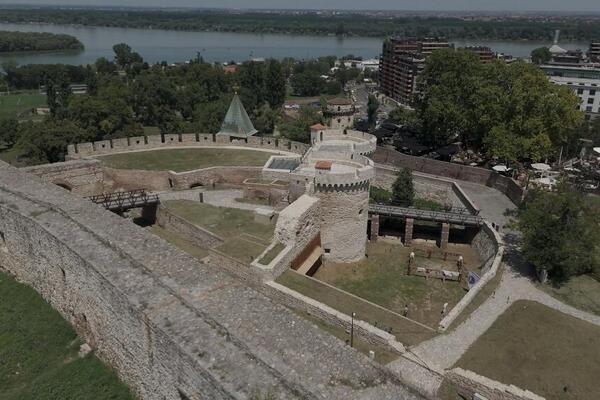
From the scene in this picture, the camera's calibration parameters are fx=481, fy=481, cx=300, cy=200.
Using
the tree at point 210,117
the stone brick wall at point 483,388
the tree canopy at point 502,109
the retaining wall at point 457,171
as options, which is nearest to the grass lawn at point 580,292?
the stone brick wall at point 483,388

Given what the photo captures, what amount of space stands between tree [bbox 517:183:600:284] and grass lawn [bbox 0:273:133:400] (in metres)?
13.0

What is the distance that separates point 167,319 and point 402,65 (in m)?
67.9

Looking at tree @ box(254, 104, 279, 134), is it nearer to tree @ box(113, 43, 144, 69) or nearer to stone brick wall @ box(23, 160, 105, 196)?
stone brick wall @ box(23, 160, 105, 196)

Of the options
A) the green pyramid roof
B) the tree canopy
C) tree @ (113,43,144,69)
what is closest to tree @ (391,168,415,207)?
the tree canopy

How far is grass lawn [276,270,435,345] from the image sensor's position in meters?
12.9

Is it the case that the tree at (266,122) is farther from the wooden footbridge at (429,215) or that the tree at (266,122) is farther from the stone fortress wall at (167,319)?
the stone fortress wall at (167,319)

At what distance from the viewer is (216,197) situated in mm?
22500

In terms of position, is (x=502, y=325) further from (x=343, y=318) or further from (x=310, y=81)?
(x=310, y=81)

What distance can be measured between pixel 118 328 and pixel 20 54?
5288 inches

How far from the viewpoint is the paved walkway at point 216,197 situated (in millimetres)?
21297

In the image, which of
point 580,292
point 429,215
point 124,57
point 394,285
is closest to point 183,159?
point 429,215

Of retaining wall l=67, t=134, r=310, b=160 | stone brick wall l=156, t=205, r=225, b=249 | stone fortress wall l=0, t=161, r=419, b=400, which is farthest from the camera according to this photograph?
retaining wall l=67, t=134, r=310, b=160

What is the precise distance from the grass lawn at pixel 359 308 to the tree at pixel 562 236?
549 cm

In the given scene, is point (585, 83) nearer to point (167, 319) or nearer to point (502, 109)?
point (502, 109)
